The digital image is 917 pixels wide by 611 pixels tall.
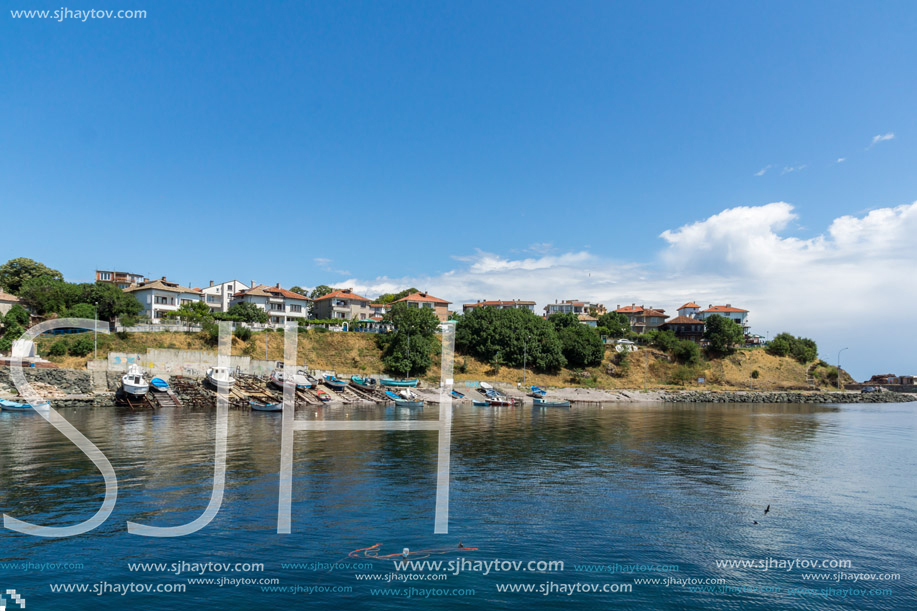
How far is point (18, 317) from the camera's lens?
245ft

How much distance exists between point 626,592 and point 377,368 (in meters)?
77.3

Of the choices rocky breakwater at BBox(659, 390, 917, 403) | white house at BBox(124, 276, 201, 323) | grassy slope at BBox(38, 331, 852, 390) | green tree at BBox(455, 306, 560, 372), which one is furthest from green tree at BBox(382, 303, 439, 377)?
rocky breakwater at BBox(659, 390, 917, 403)

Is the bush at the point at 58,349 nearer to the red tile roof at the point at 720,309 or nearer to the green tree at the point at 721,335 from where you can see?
the green tree at the point at 721,335

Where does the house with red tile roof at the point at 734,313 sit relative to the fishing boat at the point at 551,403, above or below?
above

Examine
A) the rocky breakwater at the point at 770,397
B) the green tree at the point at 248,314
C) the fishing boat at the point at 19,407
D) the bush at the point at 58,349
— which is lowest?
the rocky breakwater at the point at 770,397

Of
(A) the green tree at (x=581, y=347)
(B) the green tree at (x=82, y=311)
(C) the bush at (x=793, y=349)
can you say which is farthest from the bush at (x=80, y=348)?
(C) the bush at (x=793, y=349)

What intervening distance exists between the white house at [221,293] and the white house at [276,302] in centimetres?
216

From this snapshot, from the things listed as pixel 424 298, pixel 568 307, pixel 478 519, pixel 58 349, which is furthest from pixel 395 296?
pixel 478 519

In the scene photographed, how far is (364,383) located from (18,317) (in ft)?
165

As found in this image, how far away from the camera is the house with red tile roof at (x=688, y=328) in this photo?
127600 millimetres

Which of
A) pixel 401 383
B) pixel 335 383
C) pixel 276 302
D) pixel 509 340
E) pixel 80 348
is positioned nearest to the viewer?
pixel 80 348

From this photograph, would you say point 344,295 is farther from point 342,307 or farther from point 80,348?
point 80,348

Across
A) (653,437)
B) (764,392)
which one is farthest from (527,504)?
(764,392)

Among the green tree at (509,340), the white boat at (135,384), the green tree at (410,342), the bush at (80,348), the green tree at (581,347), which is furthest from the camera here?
the green tree at (581,347)
